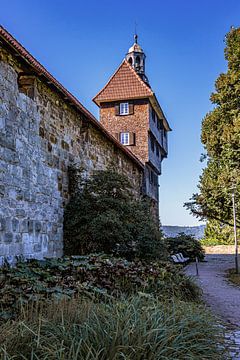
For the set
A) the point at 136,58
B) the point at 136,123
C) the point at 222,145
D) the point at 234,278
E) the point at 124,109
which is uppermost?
the point at 136,58

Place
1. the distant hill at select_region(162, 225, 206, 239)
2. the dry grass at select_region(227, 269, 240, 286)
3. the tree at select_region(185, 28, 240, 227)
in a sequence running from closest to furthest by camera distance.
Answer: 1. the dry grass at select_region(227, 269, 240, 286)
2. the tree at select_region(185, 28, 240, 227)
3. the distant hill at select_region(162, 225, 206, 239)

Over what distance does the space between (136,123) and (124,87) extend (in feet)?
8.48

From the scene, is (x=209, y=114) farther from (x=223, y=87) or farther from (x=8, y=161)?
(x=8, y=161)

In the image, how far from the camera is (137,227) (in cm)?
995

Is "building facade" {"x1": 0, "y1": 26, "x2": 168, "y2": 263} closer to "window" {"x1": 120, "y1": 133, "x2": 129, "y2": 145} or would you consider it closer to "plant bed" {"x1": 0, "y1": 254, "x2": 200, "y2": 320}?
"plant bed" {"x1": 0, "y1": 254, "x2": 200, "y2": 320}

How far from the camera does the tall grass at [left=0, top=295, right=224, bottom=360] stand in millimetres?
2984

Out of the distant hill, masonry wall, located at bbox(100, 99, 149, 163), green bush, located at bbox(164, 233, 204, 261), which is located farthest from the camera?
the distant hill

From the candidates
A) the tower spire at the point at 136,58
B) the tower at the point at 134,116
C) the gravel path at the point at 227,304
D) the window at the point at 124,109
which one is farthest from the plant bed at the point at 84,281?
the tower spire at the point at 136,58

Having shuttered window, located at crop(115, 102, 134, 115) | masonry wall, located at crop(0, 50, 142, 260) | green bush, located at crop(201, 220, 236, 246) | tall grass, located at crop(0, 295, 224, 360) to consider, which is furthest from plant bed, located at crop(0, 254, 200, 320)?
green bush, located at crop(201, 220, 236, 246)

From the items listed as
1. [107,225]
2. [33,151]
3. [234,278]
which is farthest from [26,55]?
[234,278]

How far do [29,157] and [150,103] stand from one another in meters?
16.0

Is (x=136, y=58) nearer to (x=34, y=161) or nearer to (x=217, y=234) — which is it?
(x=217, y=234)

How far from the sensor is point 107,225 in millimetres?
9352

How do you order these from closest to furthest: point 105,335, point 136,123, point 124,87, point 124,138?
point 105,335, point 136,123, point 124,138, point 124,87
